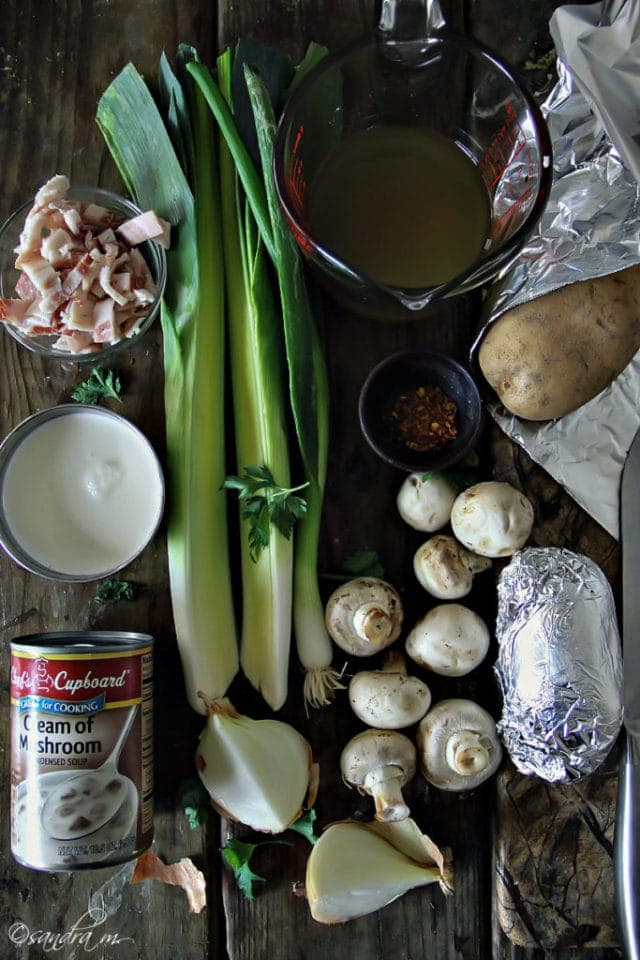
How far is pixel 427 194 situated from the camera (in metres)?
1.01

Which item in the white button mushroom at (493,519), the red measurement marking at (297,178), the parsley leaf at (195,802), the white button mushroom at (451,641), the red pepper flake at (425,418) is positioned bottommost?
the parsley leaf at (195,802)

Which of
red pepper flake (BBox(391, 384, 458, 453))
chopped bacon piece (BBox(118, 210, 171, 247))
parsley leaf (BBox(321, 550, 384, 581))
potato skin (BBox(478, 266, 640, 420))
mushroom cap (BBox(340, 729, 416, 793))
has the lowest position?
mushroom cap (BBox(340, 729, 416, 793))

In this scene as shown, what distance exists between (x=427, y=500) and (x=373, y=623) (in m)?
0.18

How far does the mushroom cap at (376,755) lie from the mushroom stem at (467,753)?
55mm

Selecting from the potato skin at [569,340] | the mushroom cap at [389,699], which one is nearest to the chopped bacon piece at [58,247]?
the potato skin at [569,340]

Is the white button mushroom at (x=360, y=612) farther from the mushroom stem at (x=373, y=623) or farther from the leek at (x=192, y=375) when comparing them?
the leek at (x=192, y=375)

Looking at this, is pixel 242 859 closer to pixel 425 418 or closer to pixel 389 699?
pixel 389 699

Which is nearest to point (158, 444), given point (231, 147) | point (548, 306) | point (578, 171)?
point (231, 147)

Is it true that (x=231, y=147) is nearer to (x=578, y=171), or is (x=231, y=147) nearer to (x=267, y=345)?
(x=267, y=345)

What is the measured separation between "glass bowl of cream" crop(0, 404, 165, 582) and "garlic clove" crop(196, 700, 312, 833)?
0.27 m

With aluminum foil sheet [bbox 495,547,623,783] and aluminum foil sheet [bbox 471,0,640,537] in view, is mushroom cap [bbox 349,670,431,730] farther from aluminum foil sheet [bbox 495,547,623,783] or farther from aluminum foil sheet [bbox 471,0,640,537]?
aluminum foil sheet [bbox 471,0,640,537]

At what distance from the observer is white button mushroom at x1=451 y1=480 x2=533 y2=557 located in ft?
3.40

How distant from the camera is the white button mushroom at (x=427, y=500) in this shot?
3.53 ft

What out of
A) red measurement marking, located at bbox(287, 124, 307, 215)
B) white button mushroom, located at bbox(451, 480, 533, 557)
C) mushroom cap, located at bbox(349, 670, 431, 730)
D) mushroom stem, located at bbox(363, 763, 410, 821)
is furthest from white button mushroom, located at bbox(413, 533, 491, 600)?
red measurement marking, located at bbox(287, 124, 307, 215)
